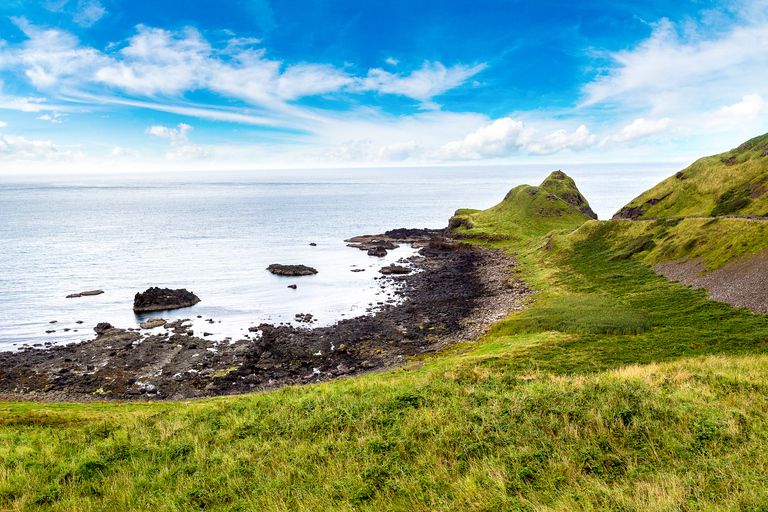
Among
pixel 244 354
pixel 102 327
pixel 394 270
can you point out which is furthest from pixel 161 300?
pixel 394 270

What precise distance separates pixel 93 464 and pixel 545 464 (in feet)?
52.9

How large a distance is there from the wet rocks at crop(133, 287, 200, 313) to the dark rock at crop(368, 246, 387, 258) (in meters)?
51.2

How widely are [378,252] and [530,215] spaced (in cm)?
6877

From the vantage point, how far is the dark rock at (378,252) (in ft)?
362

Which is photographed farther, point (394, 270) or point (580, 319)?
point (394, 270)

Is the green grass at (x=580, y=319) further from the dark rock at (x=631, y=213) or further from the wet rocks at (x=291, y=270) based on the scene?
the dark rock at (x=631, y=213)

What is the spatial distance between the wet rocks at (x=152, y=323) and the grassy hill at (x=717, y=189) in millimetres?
106800

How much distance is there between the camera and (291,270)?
91562 mm

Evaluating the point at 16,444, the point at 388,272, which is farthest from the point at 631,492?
the point at 388,272

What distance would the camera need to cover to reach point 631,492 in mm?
9352

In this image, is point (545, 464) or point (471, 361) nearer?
point (545, 464)

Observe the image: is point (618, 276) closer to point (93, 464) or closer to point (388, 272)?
point (388, 272)

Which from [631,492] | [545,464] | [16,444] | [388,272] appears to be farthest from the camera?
[388,272]

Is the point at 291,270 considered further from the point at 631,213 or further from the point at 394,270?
the point at 631,213
